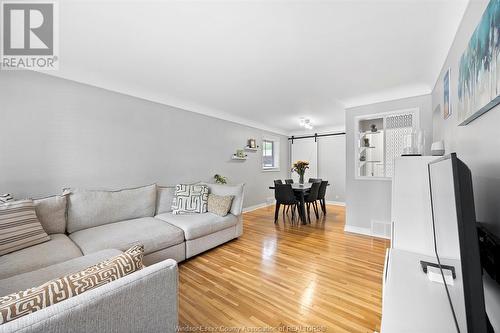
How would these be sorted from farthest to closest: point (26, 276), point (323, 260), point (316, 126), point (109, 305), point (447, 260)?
point (316, 126)
point (323, 260)
point (26, 276)
point (447, 260)
point (109, 305)

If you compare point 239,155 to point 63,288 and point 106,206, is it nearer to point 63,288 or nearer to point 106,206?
point 106,206

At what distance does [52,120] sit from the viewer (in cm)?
239

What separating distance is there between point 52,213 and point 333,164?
20.5ft

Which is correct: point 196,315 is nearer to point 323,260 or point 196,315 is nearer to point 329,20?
point 323,260

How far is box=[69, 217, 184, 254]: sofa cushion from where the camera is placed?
194cm

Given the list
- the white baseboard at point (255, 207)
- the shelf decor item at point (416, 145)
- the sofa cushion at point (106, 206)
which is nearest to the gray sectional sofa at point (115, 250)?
the sofa cushion at point (106, 206)

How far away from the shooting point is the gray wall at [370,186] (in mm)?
3090

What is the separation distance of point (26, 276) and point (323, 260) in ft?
8.99

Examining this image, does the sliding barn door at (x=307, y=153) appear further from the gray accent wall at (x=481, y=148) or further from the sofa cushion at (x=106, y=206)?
the sofa cushion at (x=106, y=206)

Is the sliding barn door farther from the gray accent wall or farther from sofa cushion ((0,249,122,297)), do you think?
sofa cushion ((0,249,122,297))

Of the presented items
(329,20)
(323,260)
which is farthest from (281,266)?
(329,20)

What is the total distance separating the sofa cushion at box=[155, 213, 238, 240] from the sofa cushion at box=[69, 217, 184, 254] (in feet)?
0.35

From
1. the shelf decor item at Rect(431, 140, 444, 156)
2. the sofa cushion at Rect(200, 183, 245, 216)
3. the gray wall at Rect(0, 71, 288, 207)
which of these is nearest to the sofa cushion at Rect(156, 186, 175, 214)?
the gray wall at Rect(0, 71, 288, 207)

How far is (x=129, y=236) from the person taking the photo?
6.91 ft
